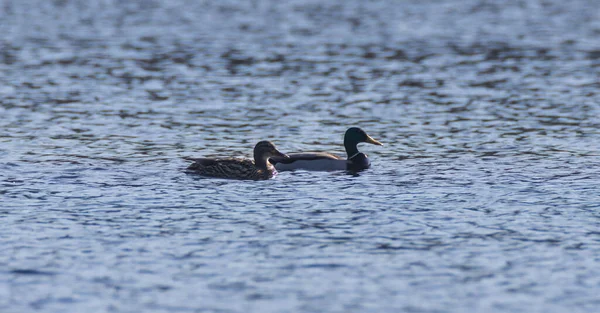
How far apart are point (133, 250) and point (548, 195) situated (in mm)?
7494

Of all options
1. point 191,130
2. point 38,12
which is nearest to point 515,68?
point 191,130

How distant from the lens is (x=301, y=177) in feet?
65.7

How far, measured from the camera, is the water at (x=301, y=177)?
12664mm

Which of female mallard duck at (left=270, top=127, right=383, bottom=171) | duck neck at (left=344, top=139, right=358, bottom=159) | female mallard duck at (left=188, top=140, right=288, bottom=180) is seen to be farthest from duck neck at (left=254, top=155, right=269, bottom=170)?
duck neck at (left=344, top=139, right=358, bottom=159)

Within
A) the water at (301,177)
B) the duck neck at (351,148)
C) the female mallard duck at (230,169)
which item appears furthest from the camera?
the duck neck at (351,148)

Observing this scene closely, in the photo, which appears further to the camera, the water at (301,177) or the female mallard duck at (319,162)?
the female mallard duck at (319,162)

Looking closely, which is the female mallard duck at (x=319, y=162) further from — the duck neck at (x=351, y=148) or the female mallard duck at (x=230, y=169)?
the female mallard duck at (x=230, y=169)

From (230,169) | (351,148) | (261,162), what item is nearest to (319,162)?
(261,162)

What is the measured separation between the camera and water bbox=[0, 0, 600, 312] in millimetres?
12664

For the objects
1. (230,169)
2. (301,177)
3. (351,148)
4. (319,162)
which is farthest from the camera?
(351,148)

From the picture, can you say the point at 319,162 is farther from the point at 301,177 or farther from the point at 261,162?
the point at 261,162

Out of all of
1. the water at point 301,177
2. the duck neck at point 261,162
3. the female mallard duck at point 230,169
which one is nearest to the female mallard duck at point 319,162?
the water at point 301,177

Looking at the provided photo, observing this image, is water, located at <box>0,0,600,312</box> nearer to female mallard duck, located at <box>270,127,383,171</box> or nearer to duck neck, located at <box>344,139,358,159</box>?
female mallard duck, located at <box>270,127,383,171</box>

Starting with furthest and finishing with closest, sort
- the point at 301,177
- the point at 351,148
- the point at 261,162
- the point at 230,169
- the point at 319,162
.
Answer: the point at 351,148 → the point at 319,162 → the point at 261,162 → the point at 301,177 → the point at 230,169
